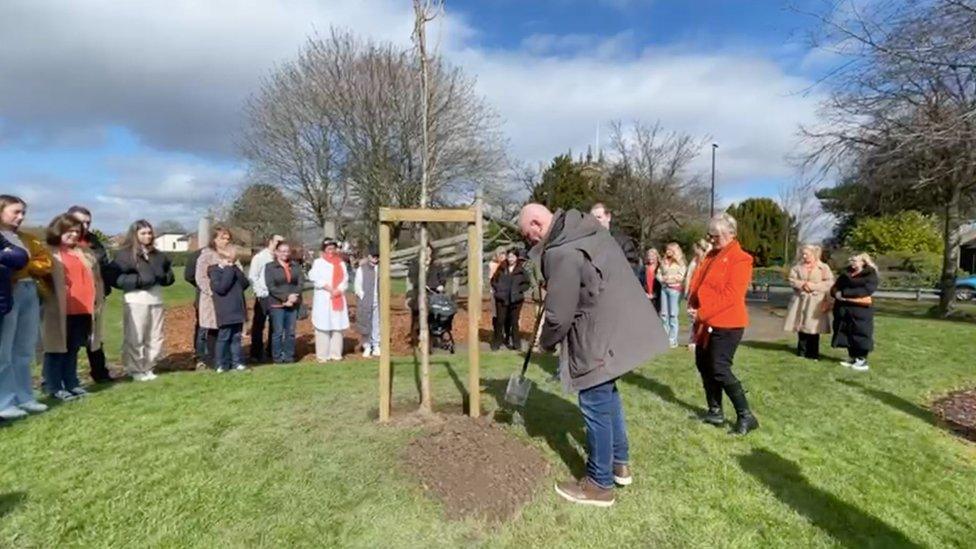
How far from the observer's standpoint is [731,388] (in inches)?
202

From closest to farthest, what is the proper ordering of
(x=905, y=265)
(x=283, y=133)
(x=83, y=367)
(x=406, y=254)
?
(x=83, y=367) → (x=406, y=254) → (x=283, y=133) → (x=905, y=265)

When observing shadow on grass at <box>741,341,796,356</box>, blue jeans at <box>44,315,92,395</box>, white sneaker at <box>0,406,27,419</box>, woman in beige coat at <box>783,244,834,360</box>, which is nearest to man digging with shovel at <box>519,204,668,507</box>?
white sneaker at <box>0,406,27,419</box>

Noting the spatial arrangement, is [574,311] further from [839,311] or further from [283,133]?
[283,133]

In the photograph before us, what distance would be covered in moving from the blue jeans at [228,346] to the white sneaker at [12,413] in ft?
8.51

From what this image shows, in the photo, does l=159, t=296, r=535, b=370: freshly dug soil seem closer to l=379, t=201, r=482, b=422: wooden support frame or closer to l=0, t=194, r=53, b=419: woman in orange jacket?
l=0, t=194, r=53, b=419: woman in orange jacket

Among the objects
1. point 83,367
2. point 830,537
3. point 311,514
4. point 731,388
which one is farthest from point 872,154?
point 83,367

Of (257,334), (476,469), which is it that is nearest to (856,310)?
(476,469)

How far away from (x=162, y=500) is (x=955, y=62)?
11.4 meters

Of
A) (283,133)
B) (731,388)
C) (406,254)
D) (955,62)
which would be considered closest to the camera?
(731,388)

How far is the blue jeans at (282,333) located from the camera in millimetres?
8898

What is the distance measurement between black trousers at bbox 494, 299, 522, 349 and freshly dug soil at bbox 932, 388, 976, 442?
Answer: 231 inches

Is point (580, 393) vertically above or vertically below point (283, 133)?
below

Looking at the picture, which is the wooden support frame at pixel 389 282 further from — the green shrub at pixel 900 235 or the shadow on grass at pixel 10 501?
the green shrub at pixel 900 235

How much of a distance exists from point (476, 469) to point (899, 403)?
549cm
